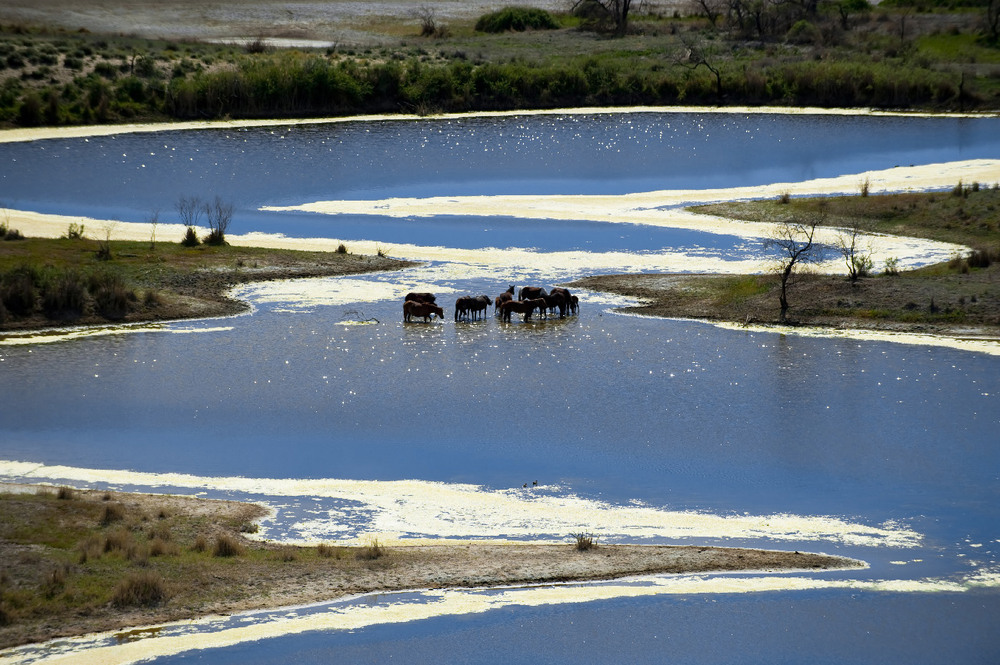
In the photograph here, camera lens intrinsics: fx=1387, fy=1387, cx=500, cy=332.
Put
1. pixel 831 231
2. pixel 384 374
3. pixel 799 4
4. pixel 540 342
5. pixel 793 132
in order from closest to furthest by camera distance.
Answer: pixel 384 374
pixel 540 342
pixel 831 231
pixel 793 132
pixel 799 4

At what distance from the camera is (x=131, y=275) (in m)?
34.9

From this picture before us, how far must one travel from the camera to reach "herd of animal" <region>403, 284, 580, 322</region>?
32.1 meters

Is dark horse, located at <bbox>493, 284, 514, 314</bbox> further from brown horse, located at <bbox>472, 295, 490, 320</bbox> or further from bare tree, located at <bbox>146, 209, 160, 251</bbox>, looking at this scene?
bare tree, located at <bbox>146, 209, 160, 251</bbox>

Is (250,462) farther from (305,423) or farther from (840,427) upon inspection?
(840,427)

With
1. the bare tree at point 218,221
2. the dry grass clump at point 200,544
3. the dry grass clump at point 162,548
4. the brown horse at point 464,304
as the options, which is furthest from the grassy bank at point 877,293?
the dry grass clump at point 162,548

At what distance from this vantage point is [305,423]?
24.8 meters

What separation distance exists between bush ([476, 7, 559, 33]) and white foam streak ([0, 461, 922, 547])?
80.1m

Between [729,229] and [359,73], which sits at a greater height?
[359,73]

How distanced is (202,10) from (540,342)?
73.7 meters

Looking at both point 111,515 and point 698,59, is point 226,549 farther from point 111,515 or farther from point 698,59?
point 698,59

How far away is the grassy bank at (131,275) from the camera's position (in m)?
31.7

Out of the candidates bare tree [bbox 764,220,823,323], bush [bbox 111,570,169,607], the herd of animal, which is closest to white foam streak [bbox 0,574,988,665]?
bush [bbox 111,570,169,607]

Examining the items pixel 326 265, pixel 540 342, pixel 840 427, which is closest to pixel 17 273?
pixel 326 265

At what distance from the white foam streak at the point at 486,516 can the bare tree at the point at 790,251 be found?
12.4 meters
